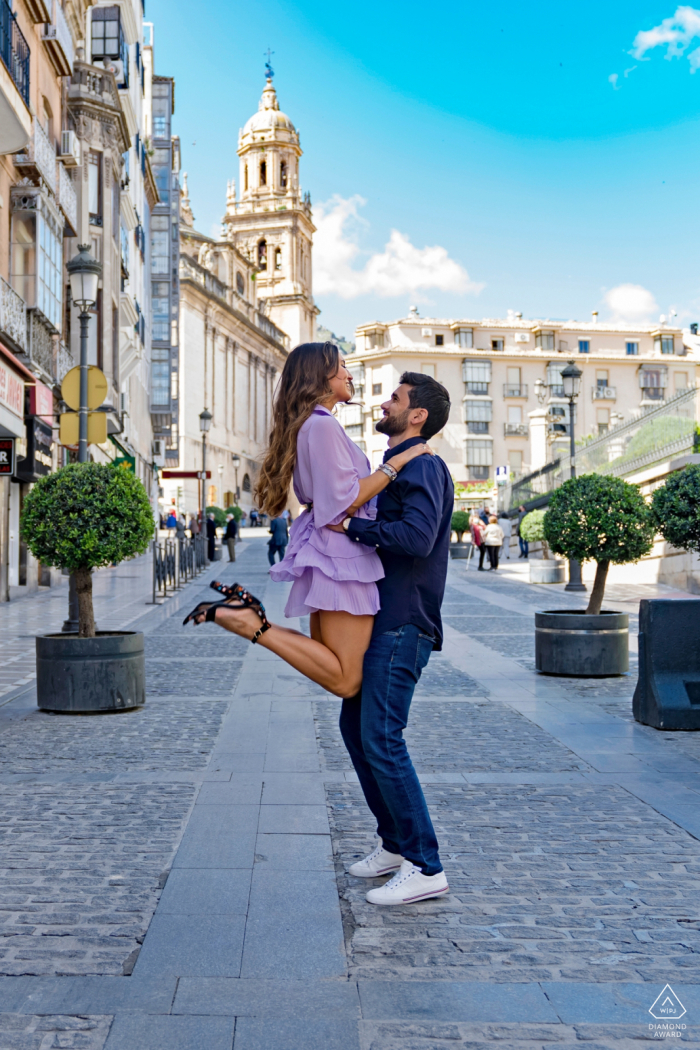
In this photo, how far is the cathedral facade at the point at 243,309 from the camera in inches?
2657

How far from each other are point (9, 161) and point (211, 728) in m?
14.7

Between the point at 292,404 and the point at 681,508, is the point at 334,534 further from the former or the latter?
the point at 681,508

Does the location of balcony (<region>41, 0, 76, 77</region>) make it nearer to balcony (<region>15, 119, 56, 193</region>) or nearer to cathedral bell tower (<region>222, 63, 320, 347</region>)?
balcony (<region>15, 119, 56, 193</region>)

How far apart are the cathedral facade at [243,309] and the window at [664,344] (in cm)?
2939

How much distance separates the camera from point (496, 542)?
88.4 ft

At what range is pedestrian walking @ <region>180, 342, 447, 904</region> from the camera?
11.3ft

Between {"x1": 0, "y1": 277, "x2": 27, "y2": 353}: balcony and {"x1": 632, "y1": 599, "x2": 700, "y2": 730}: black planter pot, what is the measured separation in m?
13.1

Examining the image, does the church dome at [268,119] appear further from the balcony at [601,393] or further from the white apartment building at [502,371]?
the balcony at [601,393]

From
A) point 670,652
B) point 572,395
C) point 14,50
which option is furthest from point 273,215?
point 670,652

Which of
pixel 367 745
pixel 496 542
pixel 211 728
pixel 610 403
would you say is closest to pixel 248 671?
pixel 211 728

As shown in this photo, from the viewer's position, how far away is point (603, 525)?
9195 mm

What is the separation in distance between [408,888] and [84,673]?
4.30 metres

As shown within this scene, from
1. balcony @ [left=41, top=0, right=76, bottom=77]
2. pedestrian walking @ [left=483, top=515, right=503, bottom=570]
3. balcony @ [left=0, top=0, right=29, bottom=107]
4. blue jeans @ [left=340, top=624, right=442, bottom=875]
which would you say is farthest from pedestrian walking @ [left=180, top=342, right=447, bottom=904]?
pedestrian walking @ [left=483, top=515, right=503, bottom=570]

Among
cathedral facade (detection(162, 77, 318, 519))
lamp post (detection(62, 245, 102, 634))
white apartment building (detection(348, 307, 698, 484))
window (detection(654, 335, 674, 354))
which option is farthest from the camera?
window (detection(654, 335, 674, 354))
